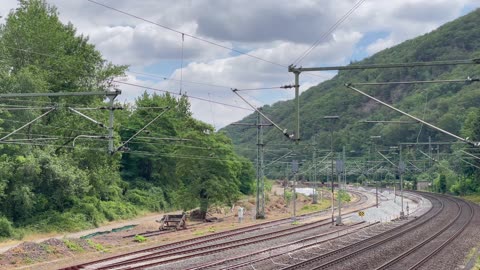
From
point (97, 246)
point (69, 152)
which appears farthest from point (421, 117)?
point (97, 246)

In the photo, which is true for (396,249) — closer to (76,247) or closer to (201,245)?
(201,245)

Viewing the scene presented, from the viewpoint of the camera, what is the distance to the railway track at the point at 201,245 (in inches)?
1129

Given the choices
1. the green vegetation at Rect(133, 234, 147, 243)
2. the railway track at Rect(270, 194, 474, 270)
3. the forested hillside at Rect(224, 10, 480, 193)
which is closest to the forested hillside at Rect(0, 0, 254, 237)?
the green vegetation at Rect(133, 234, 147, 243)

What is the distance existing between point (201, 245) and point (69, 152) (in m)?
23.0

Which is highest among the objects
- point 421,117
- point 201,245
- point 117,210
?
point 421,117

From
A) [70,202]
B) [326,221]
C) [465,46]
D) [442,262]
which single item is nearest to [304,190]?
[326,221]

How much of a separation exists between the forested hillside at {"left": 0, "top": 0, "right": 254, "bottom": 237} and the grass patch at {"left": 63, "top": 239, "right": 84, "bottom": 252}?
20.5 feet

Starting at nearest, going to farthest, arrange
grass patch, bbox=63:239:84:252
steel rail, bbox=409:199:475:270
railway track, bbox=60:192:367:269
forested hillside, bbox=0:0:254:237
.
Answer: railway track, bbox=60:192:367:269 < steel rail, bbox=409:199:475:270 < grass patch, bbox=63:239:84:252 < forested hillside, bbox=0:0:254:237

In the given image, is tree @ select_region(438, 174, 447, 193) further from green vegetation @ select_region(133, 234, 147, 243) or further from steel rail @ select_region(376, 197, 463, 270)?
green vegetation @ select_region(133, 234, 147, 243)

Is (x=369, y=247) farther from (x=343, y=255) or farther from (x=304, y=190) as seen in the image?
(x=304, y=190)

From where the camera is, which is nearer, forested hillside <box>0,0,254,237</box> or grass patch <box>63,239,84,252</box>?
grass patch <box>63,239,84,252</box>

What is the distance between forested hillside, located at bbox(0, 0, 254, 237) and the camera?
4638cm

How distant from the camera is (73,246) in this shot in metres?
33.4

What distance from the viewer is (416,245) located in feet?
122
